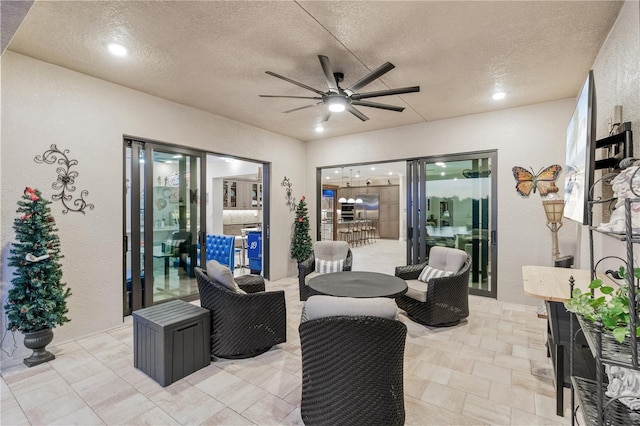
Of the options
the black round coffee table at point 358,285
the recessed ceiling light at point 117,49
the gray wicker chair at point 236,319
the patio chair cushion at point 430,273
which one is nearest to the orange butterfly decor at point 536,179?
the patio chair cushion at point 430,273

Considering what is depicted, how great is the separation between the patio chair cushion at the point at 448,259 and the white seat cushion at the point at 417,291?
14.7 inches

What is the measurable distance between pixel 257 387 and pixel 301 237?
4067 millimetres

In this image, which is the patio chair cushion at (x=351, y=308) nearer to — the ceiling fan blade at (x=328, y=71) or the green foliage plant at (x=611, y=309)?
the green foliage plant at (x=611, y=309)

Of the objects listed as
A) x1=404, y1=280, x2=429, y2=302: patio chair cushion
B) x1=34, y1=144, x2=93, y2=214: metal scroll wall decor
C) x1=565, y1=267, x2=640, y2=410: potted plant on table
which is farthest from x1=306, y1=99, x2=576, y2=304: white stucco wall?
x1=34, y1=144, x2=93, y2=214: metal scroll wall decor

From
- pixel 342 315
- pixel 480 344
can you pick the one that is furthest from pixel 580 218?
pixel 480 344

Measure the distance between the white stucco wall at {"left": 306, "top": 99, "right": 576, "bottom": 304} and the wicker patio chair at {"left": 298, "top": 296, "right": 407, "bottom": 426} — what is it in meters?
3.67

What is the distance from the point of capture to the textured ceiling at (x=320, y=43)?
2.37 metres

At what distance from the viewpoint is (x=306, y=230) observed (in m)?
6.48

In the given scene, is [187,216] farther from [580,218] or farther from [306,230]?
[580,218]

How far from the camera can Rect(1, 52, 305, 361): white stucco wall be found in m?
2.99

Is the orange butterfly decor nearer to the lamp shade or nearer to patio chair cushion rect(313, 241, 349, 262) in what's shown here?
the lamp shade

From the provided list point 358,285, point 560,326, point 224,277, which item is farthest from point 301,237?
point 560,326

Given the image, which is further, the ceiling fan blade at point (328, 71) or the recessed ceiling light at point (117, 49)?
the recessed ceiling light at point (117, 49)

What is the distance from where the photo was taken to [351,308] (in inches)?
73.9
